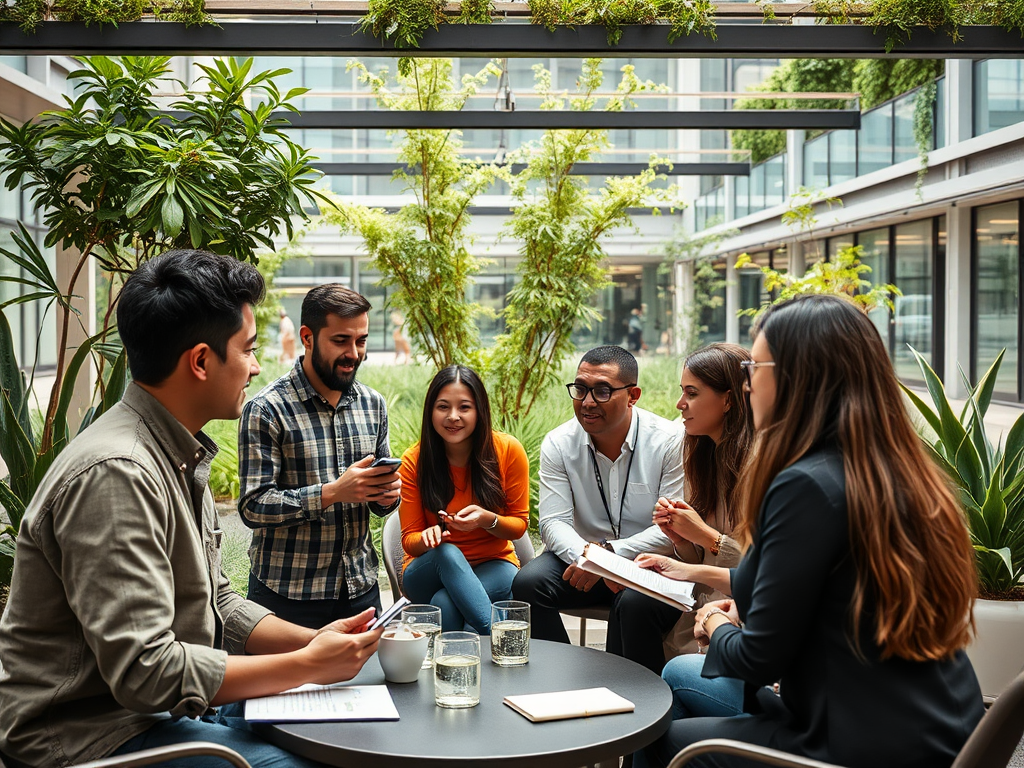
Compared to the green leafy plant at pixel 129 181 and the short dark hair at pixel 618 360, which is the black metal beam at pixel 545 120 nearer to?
the green leafy plant at pixel 129 181

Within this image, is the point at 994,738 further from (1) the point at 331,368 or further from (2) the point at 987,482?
(2) the point at 987,482

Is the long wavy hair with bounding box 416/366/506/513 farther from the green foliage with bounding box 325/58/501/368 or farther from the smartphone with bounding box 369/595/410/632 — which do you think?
the green foliage with bounding box 325/58/501/368

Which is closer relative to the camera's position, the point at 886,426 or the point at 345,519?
the point at 886,426

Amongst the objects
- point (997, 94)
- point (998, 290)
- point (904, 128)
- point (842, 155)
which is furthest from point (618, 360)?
point (842, 155)

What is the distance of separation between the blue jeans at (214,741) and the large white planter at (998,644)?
251 centimetres

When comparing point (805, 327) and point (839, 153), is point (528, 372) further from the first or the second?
point (839, 153)

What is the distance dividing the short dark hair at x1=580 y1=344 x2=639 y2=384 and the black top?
1.67 m

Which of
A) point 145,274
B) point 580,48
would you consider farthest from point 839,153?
point 145,274

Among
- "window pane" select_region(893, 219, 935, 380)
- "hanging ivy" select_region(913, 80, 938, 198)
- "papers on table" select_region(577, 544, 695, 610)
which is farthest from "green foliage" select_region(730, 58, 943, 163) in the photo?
"papers on table" select_region(577, 544, 695, 610)

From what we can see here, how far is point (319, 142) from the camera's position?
62.5ft

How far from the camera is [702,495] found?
124 inches

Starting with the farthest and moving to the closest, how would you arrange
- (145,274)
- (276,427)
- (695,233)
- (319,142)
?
(695,233), (319,142), (276,427), (145,274)

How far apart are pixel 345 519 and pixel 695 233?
20888 millimetres

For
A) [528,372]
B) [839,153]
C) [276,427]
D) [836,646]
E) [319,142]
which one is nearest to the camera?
[836,646]
